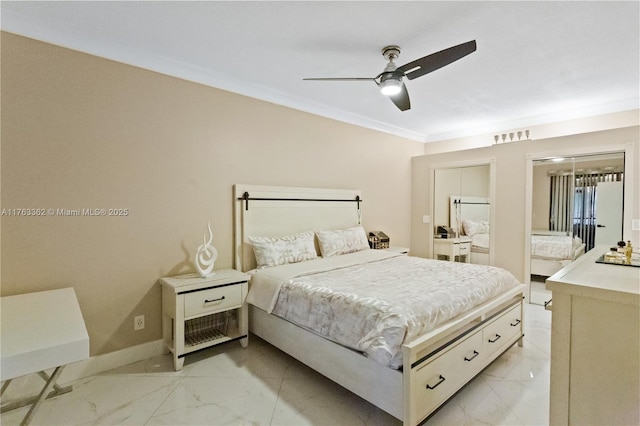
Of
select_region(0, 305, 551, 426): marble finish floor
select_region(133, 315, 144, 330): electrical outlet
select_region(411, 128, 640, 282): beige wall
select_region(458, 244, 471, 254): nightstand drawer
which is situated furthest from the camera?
select_region(458, 244, 471, 254): nightstand drawer

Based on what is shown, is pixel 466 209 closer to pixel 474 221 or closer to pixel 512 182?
pixel 474 221

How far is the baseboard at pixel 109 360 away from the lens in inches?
92.7

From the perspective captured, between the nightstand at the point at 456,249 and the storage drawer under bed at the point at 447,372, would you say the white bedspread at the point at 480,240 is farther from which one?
the storage drawer under bed at the point at 447,372

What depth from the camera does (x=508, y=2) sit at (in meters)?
2.00

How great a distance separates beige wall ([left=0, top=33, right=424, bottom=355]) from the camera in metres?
2.21

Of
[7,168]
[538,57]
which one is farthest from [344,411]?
[538,57]

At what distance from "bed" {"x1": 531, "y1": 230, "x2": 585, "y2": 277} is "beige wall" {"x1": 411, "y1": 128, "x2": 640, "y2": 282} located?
0.16 metres

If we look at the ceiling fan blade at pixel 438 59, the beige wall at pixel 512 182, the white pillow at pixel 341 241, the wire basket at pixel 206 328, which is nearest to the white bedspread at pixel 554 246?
the beige wall at pixel 512 182

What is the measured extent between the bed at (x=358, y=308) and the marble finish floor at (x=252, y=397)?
0.53ft

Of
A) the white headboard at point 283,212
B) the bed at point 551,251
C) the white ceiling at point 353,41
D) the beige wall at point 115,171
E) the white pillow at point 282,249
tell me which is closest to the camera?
the white ceiling at point 353,41

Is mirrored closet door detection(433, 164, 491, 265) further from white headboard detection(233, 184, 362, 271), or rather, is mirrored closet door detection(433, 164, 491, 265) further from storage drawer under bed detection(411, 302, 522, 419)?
storage drawer under bed detection(411, 302, 522, 419)

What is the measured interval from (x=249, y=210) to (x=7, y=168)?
6.10 feet

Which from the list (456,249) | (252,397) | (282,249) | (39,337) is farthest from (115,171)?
(456,249)

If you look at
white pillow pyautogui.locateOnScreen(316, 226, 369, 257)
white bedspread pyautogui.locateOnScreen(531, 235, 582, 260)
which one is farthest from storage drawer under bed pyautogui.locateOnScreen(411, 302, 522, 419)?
white bedspread pyautogui.locateOnScreen(531, 235, 582, 260)
